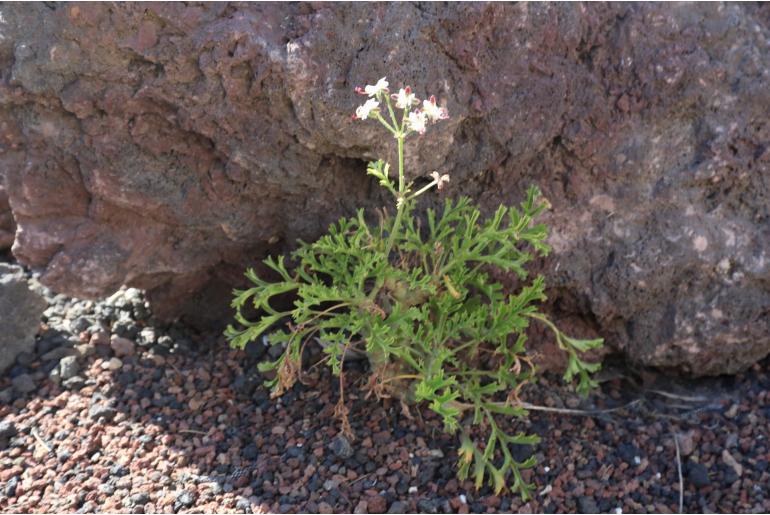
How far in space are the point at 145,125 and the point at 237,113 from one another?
14.2 inches

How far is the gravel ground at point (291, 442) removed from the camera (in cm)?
311

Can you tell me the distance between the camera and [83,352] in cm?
374

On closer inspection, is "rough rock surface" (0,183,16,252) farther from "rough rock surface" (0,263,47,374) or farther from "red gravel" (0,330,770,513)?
"red gravel" (0,330,770,513)

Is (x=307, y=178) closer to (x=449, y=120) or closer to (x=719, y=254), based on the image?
(x=449, y=120)

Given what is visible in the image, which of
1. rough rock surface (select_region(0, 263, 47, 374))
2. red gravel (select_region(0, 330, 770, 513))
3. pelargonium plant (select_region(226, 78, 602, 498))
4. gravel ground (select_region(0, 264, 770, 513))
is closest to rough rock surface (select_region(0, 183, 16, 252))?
rough rock surface (select_region(0, 263, 47, 374))

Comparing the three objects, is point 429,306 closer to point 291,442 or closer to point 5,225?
point 291,442

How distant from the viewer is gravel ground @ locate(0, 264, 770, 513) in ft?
10.2

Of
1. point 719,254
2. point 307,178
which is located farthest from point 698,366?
point 307,178

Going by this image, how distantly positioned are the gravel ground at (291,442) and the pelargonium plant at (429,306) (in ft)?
0.41

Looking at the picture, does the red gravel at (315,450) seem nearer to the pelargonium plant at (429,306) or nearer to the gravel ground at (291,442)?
the gravel ground at (291,442)

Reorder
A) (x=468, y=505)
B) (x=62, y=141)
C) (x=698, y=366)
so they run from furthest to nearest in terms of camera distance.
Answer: (x=698, y=366), (x=62, y=141), (x=468, y=505)

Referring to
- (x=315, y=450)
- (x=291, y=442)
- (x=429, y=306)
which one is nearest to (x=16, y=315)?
(x=291, y=442)

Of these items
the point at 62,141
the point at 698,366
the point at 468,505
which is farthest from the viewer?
the point at 698,366

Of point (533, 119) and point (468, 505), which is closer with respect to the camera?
point (468, 505)
